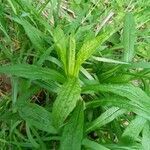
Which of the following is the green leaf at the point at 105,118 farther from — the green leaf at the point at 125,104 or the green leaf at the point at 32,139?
the green leaf at the point at 32,139

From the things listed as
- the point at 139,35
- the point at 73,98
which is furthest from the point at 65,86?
the point at 139,35

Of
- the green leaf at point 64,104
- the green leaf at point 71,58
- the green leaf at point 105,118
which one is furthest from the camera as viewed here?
the green leaf at point 105,118

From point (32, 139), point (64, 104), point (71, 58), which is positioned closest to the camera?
point (64, 104)

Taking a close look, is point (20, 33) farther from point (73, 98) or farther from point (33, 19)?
point (73, 98)

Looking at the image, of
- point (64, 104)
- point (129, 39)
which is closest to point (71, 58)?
point (64, 104)

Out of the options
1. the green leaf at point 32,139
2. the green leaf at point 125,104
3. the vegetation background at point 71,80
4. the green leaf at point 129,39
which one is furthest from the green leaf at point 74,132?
the green leaf at point 129,39

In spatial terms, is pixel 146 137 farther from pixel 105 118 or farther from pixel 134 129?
pixel 105 118

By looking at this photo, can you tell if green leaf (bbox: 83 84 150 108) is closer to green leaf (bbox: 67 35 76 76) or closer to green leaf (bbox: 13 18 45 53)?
green leaf (bbox: 67 35 76 76)

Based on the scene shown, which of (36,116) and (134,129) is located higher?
(134,129)

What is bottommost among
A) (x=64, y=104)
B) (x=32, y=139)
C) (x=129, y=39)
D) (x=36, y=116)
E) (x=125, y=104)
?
(x=32, y=139)
